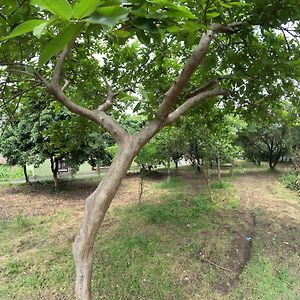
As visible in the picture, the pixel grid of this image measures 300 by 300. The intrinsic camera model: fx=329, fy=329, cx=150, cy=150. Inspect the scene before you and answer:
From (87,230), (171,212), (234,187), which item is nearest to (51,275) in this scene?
(87,230)

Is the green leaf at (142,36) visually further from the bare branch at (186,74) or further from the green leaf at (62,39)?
the bare branch at (186,74)

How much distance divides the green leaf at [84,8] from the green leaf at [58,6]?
13 millimetres

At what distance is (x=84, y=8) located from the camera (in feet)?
2.09

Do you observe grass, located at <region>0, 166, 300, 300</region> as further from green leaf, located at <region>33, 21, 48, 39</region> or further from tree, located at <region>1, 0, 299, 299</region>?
green leaf, located at <region>33, 21, 48, 39</region>

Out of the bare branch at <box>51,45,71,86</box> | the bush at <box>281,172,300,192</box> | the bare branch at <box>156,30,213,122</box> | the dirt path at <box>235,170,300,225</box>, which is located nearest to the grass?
the dirt path at <box>235,170,300,225</box>

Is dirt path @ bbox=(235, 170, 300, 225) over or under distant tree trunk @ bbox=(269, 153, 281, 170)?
under

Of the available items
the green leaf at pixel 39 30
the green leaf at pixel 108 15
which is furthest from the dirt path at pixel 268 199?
the green leaf at pixel 39 30

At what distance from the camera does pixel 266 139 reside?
1405 cm

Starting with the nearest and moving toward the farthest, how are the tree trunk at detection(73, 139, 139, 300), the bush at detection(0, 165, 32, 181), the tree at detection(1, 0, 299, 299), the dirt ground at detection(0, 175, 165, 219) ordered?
the tree at detection(1, 0, 299, 299), the tree trunk at detection(73, 139, 139, 300), the dirt ground at detection(0, 175, 165, 219), the bush at detection(0, 165, 32, 181)

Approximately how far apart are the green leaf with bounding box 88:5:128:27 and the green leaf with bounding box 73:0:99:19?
0.08 feet

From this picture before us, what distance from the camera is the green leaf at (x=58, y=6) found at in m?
0.61

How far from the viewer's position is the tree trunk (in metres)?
2.42

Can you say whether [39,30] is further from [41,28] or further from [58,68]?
[58,68]

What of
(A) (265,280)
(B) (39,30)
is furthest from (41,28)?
(A) (265,280)
